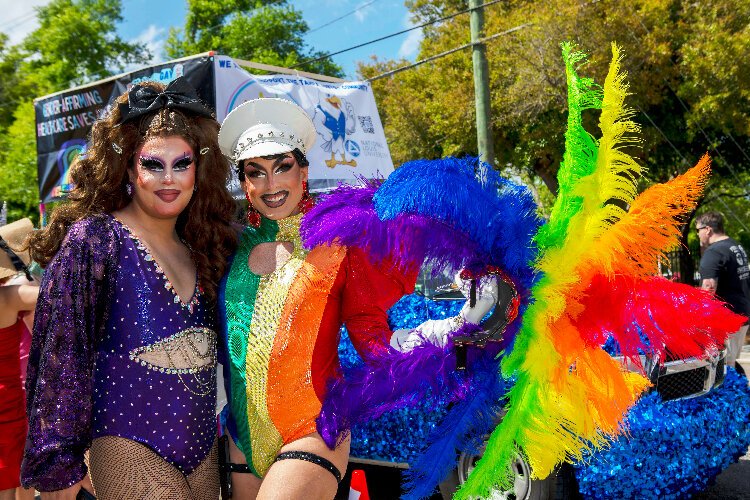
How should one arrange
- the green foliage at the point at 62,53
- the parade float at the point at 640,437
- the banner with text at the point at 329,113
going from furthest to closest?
1. the green foliage at the point at 62,53
2. the banner with text at the point at 329,113
3. the parade float at the point at 640,437

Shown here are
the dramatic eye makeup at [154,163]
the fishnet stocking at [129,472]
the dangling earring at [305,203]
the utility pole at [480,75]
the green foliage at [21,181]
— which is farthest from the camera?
the green foliage at [21,181]

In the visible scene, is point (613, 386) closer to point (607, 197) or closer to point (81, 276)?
point (607, 197)

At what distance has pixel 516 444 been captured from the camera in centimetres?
187

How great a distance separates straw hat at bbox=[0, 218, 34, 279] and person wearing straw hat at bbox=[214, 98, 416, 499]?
5.91ft

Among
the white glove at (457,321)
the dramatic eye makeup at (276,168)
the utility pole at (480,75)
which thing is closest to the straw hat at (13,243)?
the dramatic eye makeup at (276,168)

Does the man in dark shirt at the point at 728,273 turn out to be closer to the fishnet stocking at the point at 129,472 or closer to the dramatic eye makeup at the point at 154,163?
the dramatic eye makeup at the point at 154,163

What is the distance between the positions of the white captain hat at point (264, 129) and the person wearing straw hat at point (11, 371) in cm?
165

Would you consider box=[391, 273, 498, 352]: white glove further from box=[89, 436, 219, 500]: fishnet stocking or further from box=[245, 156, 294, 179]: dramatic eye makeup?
box=[89, 436, 219, 500]: fishnet stocking

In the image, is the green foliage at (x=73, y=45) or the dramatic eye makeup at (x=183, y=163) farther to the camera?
the green foliage at (x=73, y=45)

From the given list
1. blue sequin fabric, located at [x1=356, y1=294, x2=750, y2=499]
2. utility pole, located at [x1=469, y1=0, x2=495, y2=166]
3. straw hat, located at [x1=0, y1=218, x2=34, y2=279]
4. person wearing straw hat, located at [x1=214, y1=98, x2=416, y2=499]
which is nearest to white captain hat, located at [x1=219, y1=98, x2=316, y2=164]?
person wearing straw hat, located at [x1=214, y1=98, x2=416, y2=499]

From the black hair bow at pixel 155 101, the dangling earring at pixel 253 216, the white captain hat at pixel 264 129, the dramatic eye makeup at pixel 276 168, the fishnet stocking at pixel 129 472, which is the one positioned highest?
the black hair bow at pixel 155 101

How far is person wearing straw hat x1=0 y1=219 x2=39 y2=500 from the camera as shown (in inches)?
133

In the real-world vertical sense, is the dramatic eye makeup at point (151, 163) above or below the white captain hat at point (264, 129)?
below

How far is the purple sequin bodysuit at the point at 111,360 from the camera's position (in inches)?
73.9
